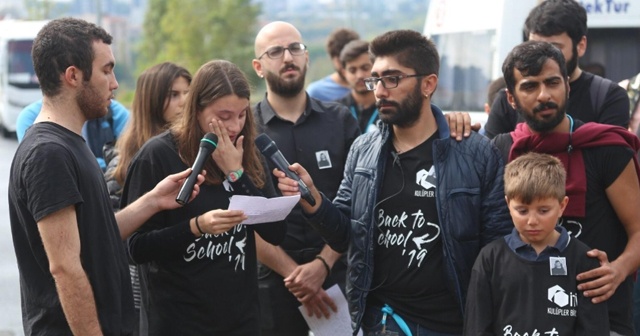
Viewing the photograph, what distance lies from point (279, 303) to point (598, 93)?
2217 millimetres

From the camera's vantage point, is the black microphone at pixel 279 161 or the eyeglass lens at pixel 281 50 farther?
the eyeglass lens at pixel 281 50

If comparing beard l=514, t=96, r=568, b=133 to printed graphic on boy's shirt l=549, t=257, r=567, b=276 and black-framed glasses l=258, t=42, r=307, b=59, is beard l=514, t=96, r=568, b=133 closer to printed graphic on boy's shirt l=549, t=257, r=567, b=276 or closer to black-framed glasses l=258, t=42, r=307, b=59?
printed graphic on boy's shirt l=549, t=257, r=567, b=276

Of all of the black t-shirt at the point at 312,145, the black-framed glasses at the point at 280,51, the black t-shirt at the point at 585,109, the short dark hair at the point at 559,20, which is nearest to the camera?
the black t-shirt at the point at 585,109

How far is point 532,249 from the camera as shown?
14.3 feet

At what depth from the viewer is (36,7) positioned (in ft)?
Answer: 159

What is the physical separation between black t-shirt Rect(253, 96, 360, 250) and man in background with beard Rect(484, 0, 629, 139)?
107 centimetres

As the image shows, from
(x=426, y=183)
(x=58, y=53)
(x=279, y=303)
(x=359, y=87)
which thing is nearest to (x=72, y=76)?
(x=58, y=53)

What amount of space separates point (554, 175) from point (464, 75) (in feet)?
22.6

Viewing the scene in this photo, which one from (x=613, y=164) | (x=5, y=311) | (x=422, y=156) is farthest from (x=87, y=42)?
(x=5, y=311)

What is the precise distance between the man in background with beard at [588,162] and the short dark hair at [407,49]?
0.40 metres

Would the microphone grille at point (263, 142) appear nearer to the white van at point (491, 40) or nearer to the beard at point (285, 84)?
the beard at point (285, 84)

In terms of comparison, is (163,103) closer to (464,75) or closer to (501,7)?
(501,7)

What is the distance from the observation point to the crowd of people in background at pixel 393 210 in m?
3.94

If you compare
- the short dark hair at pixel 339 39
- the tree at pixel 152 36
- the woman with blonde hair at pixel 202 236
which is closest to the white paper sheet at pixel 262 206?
the woman with blonde hair at pixel 202 236
